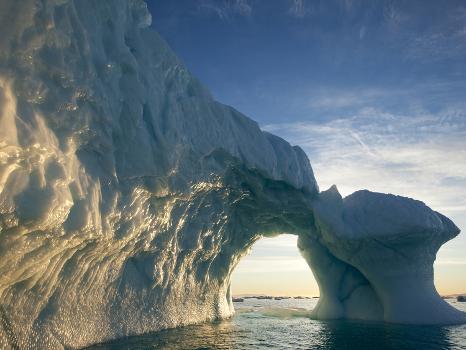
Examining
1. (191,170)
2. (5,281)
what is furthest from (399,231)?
(5,281)

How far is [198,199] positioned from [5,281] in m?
9.39

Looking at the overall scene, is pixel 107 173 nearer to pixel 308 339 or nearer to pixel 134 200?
pixel 134 200

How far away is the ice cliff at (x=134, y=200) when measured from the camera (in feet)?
26.2

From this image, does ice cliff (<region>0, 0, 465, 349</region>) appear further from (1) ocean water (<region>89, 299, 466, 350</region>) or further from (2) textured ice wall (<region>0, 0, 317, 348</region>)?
(1) ocean water (<region>89, 299, 466, 350</region>)

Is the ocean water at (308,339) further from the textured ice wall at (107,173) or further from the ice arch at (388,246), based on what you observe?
the ice arch at (388,246)

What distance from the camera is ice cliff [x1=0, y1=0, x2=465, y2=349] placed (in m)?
7.97

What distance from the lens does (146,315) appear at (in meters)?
16.6

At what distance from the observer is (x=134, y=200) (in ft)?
41.9

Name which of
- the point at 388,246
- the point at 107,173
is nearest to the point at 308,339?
the point at 388,246

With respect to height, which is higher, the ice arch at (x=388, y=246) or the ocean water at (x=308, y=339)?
the ice arch at (x=388, y=246)

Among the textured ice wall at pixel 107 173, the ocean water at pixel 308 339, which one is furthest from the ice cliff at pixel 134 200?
the ocean water at pixel 308 339

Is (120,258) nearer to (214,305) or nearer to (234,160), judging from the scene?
(234,160)

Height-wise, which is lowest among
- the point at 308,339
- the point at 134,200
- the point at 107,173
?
the point at 308,339

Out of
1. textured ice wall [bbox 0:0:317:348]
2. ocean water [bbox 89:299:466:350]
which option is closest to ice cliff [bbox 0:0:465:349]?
textured ice wall [bbox 0:0:317:348]
